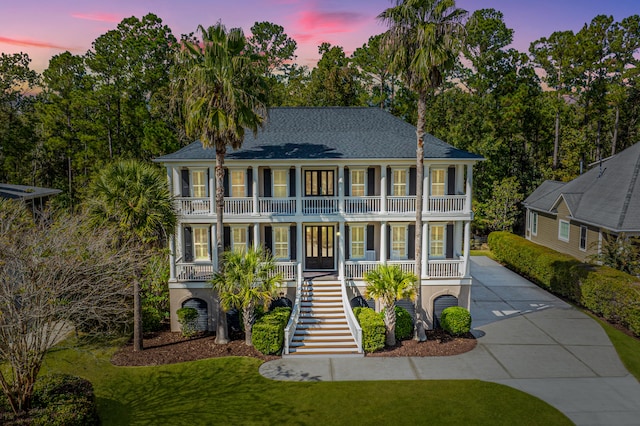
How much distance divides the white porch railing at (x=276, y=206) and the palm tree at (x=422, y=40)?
23.8 ft

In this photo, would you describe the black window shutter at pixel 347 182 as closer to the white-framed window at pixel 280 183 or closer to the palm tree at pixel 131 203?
the white-framed window at pixel 280 183

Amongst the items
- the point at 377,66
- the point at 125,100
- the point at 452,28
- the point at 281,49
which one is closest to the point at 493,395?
the point at 452,28

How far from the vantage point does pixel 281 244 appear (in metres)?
24.5

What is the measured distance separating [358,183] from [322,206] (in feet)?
7.50

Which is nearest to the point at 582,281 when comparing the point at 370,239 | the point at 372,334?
the point at 370,239

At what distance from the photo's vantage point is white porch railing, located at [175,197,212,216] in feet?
74.2

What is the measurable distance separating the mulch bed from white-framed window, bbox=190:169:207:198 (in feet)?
22.5

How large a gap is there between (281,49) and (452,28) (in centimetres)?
4279

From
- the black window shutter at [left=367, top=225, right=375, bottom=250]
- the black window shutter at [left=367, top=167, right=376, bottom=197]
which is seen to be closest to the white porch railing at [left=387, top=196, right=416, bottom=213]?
the black window shutter at [left=367, top=167, right=376, bottom=197]

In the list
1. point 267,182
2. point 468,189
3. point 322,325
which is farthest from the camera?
point 267,182

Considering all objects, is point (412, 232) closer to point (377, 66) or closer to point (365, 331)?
point (365, 331)

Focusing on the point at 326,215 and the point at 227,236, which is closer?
the point at 326,215

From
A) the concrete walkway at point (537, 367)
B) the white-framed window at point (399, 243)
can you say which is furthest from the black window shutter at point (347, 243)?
the concrete walkway at point (537, 367)

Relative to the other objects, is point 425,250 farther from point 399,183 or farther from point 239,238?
point 239,238
